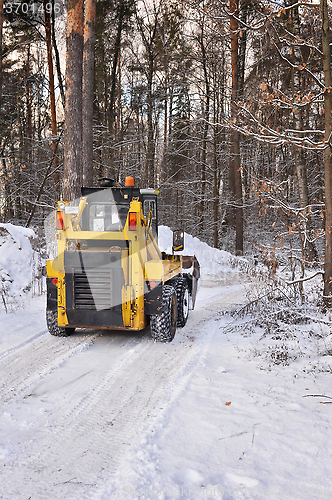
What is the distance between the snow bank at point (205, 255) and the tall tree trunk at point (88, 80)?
391cm

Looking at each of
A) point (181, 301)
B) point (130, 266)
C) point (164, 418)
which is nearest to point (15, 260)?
point (181, 301)

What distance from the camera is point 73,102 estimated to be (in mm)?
10344

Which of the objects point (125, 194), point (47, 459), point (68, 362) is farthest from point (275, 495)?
point (125, 194)

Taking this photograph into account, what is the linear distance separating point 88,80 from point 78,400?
11.0 m

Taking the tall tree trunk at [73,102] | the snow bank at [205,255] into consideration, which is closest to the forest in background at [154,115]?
the snow bank at [205,255]

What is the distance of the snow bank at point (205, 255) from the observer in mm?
14312

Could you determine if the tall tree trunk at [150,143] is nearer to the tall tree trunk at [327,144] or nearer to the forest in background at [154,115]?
the forest in background at [154,115]

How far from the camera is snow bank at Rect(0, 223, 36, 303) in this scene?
854 cm

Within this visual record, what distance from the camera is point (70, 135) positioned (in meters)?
10.4

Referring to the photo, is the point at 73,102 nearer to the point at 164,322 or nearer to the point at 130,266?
the point at 130,266

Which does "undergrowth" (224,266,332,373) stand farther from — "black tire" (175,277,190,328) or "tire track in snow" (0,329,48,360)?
"tire track in snow" (0,329,48,360)

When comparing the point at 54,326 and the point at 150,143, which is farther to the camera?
the point at 150,143

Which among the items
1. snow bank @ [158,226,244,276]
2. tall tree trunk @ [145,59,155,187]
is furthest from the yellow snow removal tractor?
tall tree trunk @ [145,59,155,187]

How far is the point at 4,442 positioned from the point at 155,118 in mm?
21922
